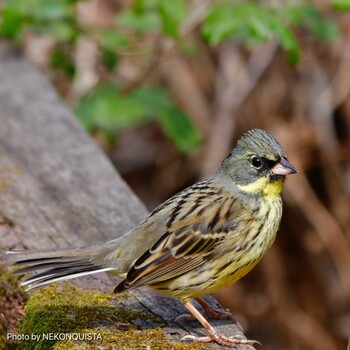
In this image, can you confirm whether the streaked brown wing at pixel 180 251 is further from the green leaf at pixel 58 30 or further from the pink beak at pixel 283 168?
the green leaf at pixel 58 30

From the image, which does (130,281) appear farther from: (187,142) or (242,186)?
(187,142)

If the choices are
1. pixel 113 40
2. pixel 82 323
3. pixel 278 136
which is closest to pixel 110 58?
pixel 113 40

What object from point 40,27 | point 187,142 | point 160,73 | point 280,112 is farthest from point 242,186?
point 160,73

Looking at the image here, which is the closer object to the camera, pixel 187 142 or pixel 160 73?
pixel 187 142

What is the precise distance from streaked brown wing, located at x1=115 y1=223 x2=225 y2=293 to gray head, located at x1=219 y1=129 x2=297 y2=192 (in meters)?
0.30

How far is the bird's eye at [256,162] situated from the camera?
3312 millimetres

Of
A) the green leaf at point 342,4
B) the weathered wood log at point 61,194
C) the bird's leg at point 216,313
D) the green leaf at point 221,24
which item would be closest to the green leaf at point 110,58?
the weathered wood log at point 61,194

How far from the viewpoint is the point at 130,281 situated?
2891mm

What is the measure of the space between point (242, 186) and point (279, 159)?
197 mm

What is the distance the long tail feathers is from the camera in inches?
114

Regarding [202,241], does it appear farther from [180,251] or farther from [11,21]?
[11,21]

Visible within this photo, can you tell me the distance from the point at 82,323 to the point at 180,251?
536 mm

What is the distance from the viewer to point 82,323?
2789 millimetres

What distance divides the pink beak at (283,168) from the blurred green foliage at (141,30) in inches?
47.7
